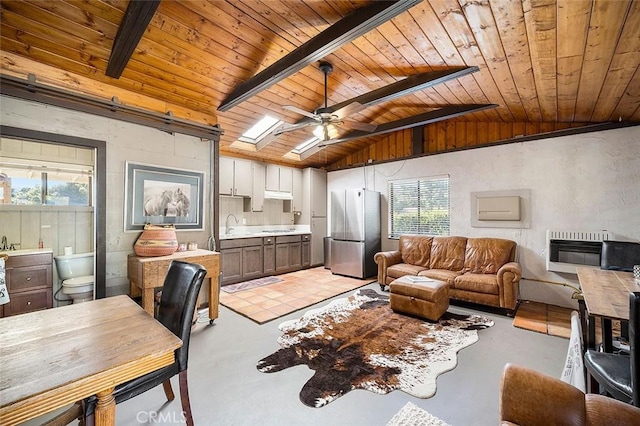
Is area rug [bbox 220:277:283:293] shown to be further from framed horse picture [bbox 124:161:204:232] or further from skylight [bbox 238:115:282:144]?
skylight [bbox 238:115:282:144]

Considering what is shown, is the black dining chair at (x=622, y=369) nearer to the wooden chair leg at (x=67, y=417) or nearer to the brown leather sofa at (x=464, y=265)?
the brown leather sofa at (x=464, y=265)

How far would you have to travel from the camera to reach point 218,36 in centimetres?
262

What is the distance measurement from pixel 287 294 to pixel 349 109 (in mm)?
2974

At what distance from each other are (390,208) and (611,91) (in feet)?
11.8

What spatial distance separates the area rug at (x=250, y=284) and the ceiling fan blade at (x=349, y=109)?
3310 millimetres

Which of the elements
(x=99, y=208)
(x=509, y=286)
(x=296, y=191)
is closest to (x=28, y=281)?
(x=99, y=208)

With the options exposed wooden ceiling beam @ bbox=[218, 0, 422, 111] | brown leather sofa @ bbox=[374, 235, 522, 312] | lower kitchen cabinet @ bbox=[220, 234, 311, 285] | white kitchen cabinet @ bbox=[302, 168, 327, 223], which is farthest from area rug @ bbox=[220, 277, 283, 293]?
exposed wooden ceiling beam @ bbox=[218, 0, 422, 111]

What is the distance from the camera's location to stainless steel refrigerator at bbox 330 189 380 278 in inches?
213

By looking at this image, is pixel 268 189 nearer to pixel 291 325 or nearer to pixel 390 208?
pixel 390 208

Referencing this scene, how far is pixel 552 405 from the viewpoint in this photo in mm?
996

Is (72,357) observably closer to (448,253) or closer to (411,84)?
(411,84)

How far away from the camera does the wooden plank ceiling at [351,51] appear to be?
1.94 metres

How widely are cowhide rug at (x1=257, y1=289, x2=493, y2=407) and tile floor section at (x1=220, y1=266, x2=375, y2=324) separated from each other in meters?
0.42

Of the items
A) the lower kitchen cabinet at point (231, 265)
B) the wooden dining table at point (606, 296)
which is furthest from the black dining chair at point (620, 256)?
the lower kitchen cabinet at point (231, 265)
